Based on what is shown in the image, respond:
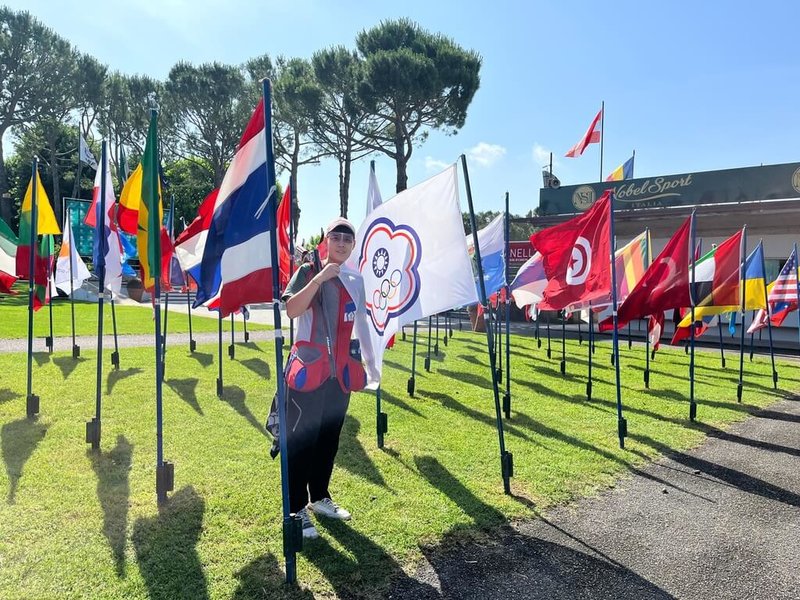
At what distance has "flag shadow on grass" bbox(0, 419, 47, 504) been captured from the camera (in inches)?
188

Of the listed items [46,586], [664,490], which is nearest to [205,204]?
[46,586]

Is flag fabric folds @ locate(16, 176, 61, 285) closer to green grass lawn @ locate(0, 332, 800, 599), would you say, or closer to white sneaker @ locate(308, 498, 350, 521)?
green grass lawn @ locate(0, 332, 800, 599)

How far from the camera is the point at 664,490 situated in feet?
16.4

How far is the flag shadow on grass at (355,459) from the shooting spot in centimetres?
517

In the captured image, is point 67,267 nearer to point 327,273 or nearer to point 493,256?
point 493,256

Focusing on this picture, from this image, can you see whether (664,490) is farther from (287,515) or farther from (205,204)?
(205,204)

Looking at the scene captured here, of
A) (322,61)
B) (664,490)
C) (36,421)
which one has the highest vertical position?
(322,61)

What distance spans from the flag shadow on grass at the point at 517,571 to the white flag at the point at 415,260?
140cm

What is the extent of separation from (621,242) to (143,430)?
71.1 feet

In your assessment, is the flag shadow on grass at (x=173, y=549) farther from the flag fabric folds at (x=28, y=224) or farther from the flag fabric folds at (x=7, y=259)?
the flag fabric folds at (x=7, y=259)

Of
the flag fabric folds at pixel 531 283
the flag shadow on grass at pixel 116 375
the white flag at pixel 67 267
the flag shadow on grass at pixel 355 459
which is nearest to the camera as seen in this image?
the flag shadow on grass at pixel 355 459

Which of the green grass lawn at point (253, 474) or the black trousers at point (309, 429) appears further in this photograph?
the black trousers at point (309, 429)

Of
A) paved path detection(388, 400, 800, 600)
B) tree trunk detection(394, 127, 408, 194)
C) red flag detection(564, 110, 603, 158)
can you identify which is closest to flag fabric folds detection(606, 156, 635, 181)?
red flag detection(564, 110, 603, 158)

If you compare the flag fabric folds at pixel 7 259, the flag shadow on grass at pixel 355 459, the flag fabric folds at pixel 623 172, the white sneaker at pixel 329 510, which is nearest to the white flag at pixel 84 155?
the flag fabric folds at pixel 7 259
